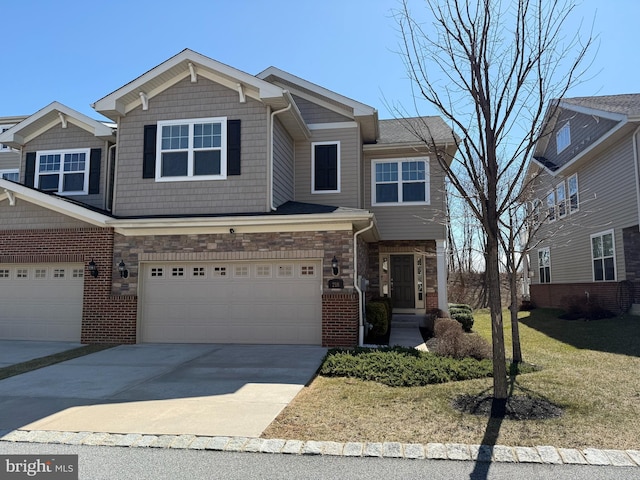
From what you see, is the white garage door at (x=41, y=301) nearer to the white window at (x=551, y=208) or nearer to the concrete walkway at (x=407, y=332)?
the concrete walkway at (x=407, y=332)

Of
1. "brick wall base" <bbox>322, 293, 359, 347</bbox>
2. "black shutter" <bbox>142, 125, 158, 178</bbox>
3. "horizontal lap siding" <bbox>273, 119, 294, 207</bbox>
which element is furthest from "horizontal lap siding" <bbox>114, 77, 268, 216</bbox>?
"brick wall base" <bbox>322, 293, 359, 347</bbox>

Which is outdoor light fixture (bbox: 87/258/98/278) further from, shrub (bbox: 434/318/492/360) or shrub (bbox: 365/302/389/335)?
shrub (bbox: 434/318/492/360)

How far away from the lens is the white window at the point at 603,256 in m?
15.7

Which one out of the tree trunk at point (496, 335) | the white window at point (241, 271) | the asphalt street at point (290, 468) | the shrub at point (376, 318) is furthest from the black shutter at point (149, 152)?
the tree trunk at point (496, 335)

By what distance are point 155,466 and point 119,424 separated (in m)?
1.34

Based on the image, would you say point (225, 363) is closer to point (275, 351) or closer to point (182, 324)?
point (275, 351)

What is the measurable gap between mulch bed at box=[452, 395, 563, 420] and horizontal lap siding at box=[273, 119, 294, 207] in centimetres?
736

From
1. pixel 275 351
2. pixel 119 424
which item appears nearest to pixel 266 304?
pixel 275 351

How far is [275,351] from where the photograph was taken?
10148 mm

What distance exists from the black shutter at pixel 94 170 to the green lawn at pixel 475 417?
9795mm

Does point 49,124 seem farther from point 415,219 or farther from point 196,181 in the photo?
point 415,219

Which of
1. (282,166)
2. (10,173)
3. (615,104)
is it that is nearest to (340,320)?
(282,166)

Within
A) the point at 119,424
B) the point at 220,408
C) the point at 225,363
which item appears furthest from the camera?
the point at 225,363

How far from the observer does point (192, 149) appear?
12.2 m
